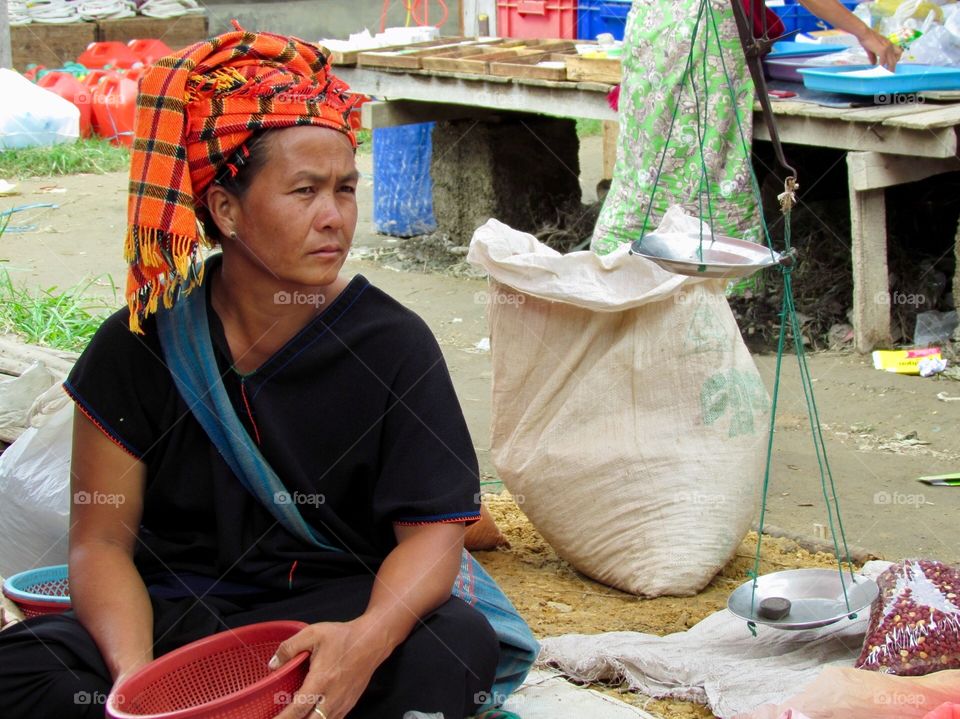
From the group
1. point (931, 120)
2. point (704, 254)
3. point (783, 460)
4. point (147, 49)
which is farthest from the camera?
point (147, 49)

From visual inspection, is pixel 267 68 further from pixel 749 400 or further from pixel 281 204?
pixel 749 400

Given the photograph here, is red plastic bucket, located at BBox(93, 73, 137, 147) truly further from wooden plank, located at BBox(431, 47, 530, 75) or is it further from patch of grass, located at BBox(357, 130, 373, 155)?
wooden plank, located at BBox(431, 47, 530, 75)

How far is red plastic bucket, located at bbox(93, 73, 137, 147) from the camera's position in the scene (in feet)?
31.5

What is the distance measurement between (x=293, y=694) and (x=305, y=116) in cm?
89

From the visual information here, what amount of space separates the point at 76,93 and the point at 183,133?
8.43 m

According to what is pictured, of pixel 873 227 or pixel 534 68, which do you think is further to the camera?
pixel 534 68

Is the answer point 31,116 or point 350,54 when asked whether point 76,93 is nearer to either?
point 31,116

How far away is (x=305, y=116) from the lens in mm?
1947

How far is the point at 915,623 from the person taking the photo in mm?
2191

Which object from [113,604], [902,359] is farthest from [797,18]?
[113,604]

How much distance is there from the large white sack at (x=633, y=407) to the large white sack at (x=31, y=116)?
23.3ft

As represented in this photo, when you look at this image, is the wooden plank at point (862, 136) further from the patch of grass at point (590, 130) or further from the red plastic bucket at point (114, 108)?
the red plastic bucket at point (114, 108)

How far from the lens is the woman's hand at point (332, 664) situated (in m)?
1.70

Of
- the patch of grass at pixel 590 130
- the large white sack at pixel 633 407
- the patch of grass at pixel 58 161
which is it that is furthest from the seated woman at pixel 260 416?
the patch of grass at pixel 590 130
